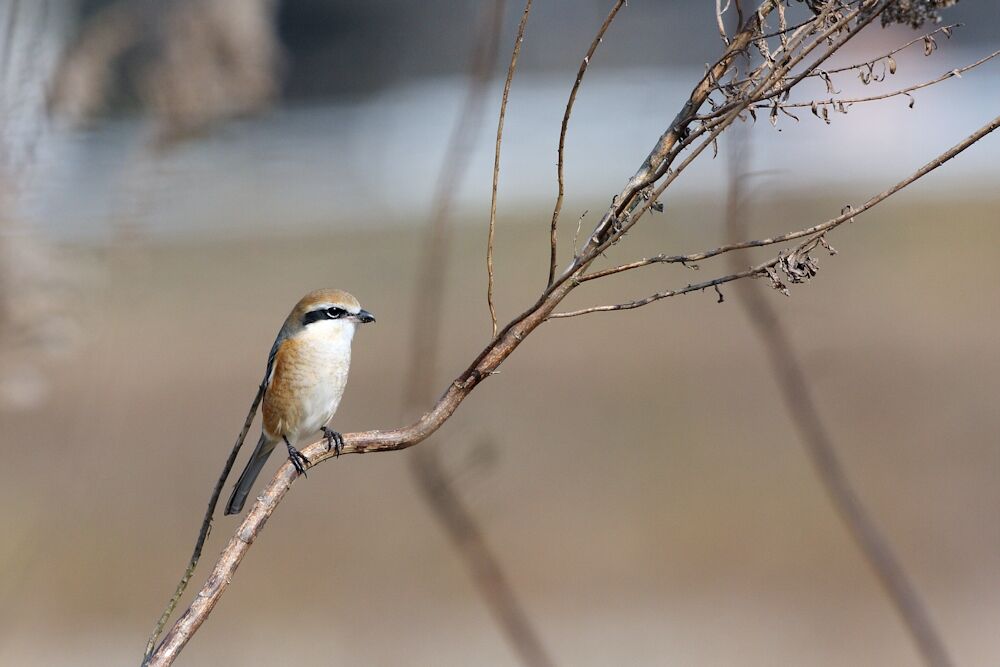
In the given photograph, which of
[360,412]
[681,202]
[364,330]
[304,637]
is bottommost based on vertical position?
[304,637]

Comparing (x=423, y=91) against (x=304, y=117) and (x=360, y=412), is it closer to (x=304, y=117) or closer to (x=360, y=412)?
(x=304, y=117)

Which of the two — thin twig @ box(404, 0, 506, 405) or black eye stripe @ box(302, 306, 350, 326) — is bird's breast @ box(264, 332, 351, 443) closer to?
black eye stripe @ box(302, 306, 350, 326)

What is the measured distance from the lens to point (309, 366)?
2918 mm

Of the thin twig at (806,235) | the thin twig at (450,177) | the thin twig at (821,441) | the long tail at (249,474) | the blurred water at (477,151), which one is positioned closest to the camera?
the thin twig at (806,235)

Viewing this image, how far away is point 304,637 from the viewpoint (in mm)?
6637

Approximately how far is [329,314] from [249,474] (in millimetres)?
501

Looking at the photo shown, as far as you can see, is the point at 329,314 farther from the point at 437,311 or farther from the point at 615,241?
the point at 615,241

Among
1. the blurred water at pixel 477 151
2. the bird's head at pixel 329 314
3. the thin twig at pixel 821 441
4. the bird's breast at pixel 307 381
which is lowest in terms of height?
the thin twig at pixel 821 441

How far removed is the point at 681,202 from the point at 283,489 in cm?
978

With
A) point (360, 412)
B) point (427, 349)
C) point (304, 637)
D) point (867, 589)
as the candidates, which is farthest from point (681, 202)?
point (427, 349)

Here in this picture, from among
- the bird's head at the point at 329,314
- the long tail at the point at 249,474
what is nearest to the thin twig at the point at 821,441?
the bird's head at the point at 329,314

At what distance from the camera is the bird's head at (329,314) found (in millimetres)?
2867

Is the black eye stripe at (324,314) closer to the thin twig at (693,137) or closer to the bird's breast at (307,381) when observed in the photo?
the bird's breast at (307,381)

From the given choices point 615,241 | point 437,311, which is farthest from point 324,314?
point 615,241
